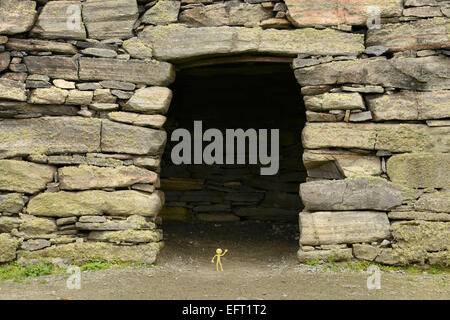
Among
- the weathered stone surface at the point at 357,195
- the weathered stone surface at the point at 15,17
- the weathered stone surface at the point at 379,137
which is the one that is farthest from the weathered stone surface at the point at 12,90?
the weathered stone surface at the point at 357,195

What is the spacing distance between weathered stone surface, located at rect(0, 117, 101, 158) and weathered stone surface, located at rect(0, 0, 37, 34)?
1.11 meters

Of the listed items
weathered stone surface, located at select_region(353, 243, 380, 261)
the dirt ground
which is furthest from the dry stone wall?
the dirt ground

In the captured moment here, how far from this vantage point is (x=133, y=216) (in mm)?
5227


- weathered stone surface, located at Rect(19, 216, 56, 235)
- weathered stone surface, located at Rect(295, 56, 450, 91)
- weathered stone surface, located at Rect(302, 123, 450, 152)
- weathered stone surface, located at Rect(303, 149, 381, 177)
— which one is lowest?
weathered stone surface, located at Rect(19, 216, 56, 235)

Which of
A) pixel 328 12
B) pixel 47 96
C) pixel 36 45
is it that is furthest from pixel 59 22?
pixel 328 12

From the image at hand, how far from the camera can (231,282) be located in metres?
4.68

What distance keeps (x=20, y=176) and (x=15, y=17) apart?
75.6 inches

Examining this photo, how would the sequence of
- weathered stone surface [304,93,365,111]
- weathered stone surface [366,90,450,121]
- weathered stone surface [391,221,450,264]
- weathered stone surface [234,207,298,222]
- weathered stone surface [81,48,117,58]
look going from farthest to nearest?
weathered stone surface [234,207,298,222], weathered stone surface [81,48,117,58], weathered stone surface [304,93,365,111], weathered stone surface [366,90,450,121], weathered stone surface [391,221,450,264]

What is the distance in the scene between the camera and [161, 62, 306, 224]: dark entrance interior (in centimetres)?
811

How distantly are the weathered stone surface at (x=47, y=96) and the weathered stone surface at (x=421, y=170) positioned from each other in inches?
159

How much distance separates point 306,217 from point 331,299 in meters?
1.27

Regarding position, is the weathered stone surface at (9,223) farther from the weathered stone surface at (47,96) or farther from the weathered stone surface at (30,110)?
the weathered stone surface at (47,96)

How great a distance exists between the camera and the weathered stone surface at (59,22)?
5.30 m

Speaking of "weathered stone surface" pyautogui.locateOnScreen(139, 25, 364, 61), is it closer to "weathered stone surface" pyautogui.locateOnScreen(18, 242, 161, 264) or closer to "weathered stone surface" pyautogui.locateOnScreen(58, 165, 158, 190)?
"weathered stone surface" pyautogui.locateOnScreen(58, 165, 158, 190)
